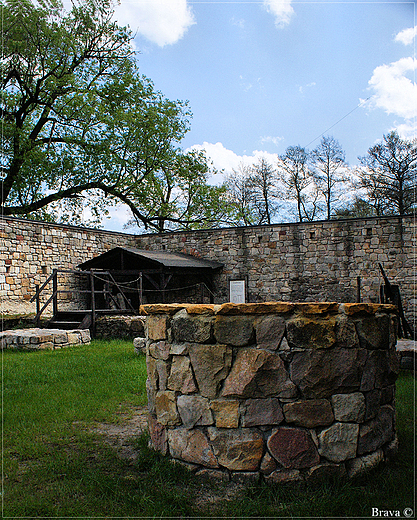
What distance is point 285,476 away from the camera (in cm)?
273

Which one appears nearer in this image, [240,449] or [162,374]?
[240,449]

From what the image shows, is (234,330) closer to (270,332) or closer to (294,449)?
(270,332)

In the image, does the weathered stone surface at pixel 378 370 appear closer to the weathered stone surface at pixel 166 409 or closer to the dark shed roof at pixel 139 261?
the weathered stone surface at pixel 166 409

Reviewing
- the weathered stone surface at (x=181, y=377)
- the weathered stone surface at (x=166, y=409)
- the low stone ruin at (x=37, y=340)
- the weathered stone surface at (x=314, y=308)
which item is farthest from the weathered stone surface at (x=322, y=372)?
the low stone ruin at (x=37, y=340)

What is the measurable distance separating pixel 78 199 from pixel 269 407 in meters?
19.0

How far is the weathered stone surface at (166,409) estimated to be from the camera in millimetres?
3055

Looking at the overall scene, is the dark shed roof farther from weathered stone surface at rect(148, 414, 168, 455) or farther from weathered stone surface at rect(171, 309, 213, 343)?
weathered stone surface at rect(171, 309, 213, 343)

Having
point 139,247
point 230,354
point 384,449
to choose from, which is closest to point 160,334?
point 230,354

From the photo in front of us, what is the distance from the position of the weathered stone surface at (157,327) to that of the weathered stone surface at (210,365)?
0.31m

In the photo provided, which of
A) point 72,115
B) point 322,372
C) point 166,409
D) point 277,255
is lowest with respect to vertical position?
point 166,409

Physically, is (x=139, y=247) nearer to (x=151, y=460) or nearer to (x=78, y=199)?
(x=78, y=199)

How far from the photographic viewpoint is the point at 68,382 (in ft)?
17.7

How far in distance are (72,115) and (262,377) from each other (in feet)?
60.3

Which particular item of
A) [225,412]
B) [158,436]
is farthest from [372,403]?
[158,436]
